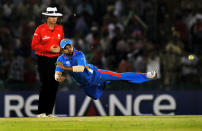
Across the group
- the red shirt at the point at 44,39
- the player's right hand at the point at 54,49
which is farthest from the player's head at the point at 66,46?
the red shirt at the point at 44,39

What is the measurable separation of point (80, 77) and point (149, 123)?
156 centimetres

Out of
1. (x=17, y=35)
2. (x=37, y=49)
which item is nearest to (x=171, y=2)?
(x=17, y=35)

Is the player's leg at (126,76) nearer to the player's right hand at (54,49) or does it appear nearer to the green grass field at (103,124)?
the green grass field at (103,124)

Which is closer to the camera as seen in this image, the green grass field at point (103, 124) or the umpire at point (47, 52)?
the green grass field at point (103, 124)

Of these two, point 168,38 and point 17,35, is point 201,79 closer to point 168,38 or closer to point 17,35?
point 168,38

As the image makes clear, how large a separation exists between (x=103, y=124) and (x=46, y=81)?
1849mm

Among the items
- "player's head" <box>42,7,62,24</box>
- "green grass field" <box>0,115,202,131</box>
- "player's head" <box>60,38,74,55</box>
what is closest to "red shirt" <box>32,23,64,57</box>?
"player's head" <box>42,7,62,24</box>

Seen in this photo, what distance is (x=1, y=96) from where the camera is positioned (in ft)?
47.4

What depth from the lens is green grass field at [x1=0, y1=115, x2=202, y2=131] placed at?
378 inches

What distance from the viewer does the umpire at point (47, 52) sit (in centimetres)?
1102

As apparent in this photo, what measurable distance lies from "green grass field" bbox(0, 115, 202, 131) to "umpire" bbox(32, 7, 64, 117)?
70 cm

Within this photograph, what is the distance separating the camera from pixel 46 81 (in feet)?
36.8

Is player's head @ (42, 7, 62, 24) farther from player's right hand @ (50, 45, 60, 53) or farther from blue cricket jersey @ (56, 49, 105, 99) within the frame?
blue cricket jersey @ (56, 49, 105, 99)

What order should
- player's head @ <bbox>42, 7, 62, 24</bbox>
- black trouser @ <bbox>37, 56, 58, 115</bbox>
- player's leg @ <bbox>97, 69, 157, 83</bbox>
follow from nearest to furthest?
1. player's leg @ <bbox>97, 69, 157, 83</bbox>
2. player's head @ <bbox>42, 7, 62, 24</bbox>
3. black trouser @ <bbox>37, 56, 58, 115</bbox>
